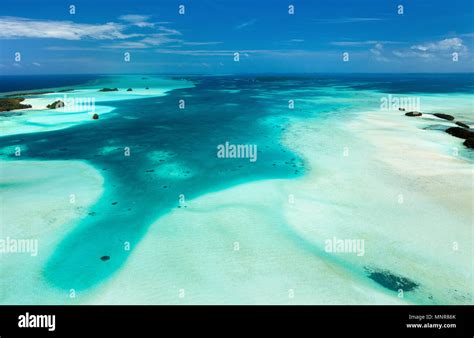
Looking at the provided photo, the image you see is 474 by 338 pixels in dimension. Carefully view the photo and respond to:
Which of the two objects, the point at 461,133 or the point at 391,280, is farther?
the point at 461,133

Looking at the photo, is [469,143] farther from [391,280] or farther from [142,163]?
[142,163]

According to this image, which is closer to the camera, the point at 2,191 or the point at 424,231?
the point at 424,231

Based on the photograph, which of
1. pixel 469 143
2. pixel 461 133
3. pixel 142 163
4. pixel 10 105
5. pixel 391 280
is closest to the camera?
pixel 391 280

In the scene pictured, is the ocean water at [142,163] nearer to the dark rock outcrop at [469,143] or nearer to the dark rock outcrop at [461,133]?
the dark rock outcrop at [469,143]

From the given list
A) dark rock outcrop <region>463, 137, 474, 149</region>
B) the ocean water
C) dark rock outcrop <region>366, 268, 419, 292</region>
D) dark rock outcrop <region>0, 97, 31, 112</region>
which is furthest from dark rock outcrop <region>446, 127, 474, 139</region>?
dark rock outcrop <region>0, 97, 31, 112</region>

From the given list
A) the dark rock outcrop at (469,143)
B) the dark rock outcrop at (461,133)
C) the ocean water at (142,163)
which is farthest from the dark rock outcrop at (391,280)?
the dark rock outcrop at (461,133)

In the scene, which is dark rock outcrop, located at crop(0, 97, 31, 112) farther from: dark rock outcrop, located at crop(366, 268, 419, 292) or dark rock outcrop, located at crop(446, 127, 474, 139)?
dark rock outcrop, located at crop(446, 127, 474, 139)

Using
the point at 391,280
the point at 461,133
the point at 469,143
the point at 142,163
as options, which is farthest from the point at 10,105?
the point at 461,133

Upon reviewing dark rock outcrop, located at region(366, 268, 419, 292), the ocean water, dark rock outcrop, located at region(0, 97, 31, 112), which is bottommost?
dark rock outcrop, located at region(366, 268, 419, 292)

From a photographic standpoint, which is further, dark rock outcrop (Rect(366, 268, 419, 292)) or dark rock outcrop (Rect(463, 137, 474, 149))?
dark rock outcrop (Rect(463, 137, 474, 149))
